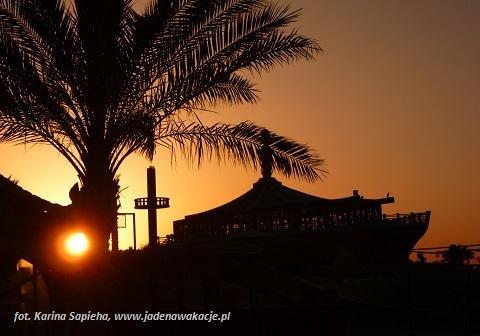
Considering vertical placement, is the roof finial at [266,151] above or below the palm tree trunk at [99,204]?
above

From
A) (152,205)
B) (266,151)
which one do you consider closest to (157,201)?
(152,205)

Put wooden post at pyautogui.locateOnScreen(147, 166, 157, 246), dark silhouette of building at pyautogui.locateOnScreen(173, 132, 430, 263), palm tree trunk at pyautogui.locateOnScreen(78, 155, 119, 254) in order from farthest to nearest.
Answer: wooden post at pyautogui.locateOnScreen(147, 166, 157, 246), dark silhouette of building at pyautogui.locateOnScreen(173, 132, 430, 263), palm tree trunk at pyautogui.locateOnScreen(78, 155, 119, 254)

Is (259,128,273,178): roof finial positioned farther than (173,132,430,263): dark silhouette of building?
No

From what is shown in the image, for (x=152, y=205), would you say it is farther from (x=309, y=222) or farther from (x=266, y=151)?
(x=266, y=151)

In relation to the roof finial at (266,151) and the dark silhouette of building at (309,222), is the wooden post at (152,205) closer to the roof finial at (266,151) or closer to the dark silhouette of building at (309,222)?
the dark silhouette of building at (309,222)

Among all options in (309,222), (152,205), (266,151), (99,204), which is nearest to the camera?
(99,204)

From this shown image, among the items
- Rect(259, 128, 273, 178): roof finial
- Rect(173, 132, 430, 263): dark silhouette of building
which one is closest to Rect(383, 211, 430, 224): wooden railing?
Rect(173, 132, 430, 263): dark silhouette of building

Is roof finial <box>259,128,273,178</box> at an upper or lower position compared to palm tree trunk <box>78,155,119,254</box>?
upper

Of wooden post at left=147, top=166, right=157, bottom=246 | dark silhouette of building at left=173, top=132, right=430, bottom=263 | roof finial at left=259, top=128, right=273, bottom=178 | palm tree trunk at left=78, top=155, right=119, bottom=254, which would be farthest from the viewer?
wooden post at left=147, top=166, right=157, bottom=246

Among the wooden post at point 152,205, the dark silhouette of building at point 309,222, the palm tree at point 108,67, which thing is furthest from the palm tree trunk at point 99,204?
the wooden post at point 152,205

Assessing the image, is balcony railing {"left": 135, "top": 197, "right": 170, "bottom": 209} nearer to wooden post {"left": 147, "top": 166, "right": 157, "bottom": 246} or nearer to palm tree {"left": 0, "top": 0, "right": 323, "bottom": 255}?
wooden post {"left": 147, "top": 166, "right": 157, "bottom": 246}

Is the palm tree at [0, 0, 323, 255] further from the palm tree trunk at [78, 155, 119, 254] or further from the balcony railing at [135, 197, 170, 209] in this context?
the balcony railing at [135, 197, 170, 209]

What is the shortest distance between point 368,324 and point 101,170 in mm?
10326

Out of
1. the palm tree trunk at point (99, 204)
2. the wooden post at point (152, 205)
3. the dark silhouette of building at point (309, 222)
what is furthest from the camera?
the wooden post at point (152, 205)
